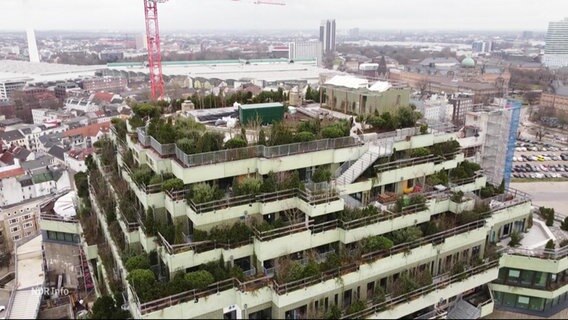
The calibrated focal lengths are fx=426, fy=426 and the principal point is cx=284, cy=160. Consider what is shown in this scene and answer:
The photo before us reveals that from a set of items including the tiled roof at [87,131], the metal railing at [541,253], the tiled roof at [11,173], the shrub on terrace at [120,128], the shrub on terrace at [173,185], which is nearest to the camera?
the shrub on terrace at [173,185]

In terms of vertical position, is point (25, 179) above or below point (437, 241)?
below

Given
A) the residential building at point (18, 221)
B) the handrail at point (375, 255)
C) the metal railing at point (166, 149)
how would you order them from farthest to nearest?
1. the residential building at point (18, 221)
2. the metal railing at point (166, 149)
3. the handrail at point (375, 255)

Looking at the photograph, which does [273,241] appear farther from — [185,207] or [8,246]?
[8,246]

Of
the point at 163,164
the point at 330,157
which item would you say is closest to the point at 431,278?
the point at 330,157

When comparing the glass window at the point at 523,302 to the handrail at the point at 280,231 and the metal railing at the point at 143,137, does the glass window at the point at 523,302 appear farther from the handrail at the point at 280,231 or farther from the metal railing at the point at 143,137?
the metal railing at the point at 143,137

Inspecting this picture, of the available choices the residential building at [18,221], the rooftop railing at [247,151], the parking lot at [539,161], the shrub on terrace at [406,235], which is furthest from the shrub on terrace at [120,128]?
the parking lot at [539,161]

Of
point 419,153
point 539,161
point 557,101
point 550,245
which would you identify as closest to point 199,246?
point 419,153

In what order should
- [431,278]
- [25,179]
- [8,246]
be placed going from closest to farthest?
[431,278] < [8,246] < [25,179]

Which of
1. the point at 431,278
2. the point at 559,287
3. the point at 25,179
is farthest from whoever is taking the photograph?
the point at 25,179
